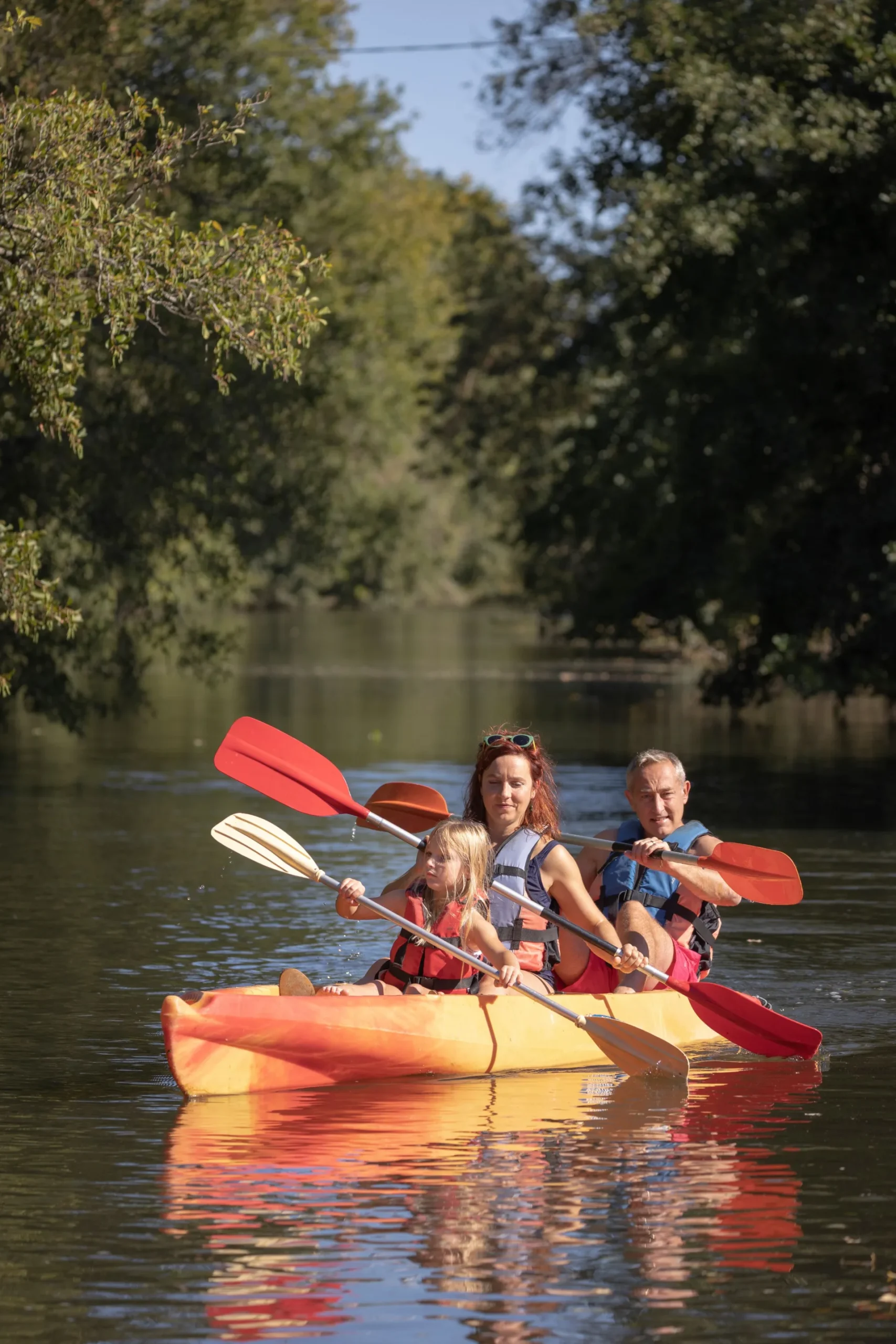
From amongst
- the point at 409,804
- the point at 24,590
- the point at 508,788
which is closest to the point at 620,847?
the point at 508,788

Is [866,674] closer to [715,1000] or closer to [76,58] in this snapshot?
[76,58]

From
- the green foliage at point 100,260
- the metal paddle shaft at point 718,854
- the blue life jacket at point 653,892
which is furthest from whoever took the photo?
the green foliage at point 100,260

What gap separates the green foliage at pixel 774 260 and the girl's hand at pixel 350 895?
12443 mm

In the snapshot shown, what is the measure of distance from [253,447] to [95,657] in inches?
122

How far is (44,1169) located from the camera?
706cm

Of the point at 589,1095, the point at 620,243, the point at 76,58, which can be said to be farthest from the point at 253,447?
the point at 589,1095

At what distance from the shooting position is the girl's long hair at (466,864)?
335 inches

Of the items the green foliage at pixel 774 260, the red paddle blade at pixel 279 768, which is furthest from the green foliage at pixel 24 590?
the green foliage at pixel 774 260

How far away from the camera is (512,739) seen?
28.7 feet

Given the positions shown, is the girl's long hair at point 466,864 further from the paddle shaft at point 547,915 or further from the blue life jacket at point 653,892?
the blue life jacket at point 653,892

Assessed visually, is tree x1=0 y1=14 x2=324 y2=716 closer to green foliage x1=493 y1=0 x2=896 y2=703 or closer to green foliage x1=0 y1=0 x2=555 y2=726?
green foliage x1=0 y1=0 x2=555 y2=726

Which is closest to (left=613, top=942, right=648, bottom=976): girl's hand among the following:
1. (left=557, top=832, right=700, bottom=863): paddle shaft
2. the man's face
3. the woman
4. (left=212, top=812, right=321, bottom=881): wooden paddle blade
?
the woman

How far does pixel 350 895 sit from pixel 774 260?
596 inches

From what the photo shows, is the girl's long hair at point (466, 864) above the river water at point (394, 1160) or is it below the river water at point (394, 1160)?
above
